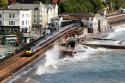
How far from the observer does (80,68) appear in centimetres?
6794

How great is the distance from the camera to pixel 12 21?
8875 centimetres

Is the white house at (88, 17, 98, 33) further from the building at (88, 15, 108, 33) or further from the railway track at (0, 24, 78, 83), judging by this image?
the railway track at (0, 24, 78, 83)

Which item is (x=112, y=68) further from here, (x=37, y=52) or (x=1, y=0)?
(x=1, y=0)

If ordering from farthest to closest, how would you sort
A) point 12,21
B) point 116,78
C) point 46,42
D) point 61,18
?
point 61,18, point 12,21, point 46,42, point 116,78

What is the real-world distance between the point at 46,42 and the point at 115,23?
4716 cm

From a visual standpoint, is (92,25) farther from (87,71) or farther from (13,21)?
(87,71)

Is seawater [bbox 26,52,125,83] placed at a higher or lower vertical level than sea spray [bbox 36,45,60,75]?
lower

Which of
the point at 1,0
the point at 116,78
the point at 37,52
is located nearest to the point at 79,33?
the point at 1,0

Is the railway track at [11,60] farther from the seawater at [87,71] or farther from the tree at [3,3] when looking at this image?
the tree at [3,3]

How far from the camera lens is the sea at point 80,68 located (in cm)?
6069

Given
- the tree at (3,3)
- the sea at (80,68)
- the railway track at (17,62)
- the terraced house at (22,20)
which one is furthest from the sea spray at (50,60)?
the tree at (3,3)

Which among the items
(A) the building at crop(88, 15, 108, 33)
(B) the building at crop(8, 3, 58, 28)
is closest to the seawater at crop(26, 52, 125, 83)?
(B) the building at crop(8, 3, 58, 28)

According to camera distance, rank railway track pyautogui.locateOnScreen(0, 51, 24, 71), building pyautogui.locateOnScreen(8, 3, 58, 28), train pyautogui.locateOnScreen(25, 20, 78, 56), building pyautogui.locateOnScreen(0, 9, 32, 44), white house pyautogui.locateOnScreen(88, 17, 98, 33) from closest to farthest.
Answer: railway track pyautogui.locateOnScreen(0, 51, 24, 71) → train pyautogui.locateOnScreen(25, 20, 78, 56) → building pyautogui.locateOnScreen(0, 9, 32, 44) → building pyautogui.locateOnScreen(8, 3, 58, 28) → white house pyautogui.locateOnScreen(88, 17, 98, 33)

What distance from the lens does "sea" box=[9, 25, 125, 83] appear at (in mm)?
60688
